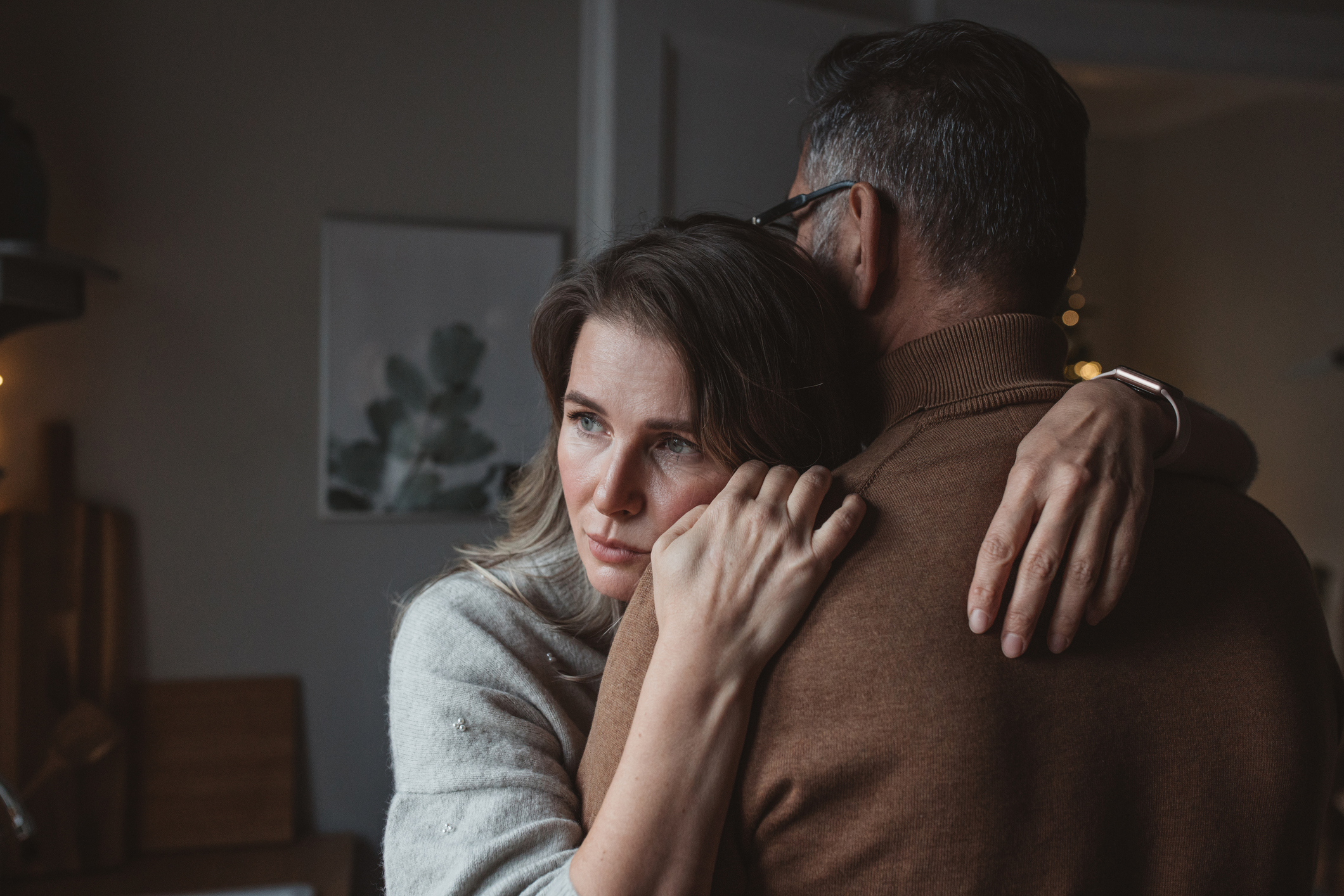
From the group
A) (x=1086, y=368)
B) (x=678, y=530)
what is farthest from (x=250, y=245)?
(x=1086, y=368)

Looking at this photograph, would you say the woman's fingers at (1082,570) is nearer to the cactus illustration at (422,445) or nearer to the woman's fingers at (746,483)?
the woman's fingers at (746,483)

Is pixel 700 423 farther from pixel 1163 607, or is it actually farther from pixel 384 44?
pixel 384 44

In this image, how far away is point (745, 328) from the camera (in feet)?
2.93

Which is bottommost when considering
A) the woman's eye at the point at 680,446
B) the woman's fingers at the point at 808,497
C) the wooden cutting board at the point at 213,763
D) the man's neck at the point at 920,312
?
the wooden cutting board at the point at 213,763

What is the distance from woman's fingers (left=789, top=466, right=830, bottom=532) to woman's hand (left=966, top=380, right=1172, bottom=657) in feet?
0.40

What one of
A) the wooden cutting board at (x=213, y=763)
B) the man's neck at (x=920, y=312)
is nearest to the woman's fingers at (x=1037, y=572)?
the man's neck at (x=920, y=312)

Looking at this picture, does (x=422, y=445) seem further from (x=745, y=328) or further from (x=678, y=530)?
(x=678, y=530)

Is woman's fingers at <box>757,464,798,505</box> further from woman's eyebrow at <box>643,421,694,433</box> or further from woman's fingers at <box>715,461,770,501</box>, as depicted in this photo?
woman's eyebrow at <box>643,421,694,433</box>

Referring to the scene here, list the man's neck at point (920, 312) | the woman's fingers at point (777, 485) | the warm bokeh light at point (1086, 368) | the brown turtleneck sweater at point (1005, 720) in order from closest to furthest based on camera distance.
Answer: the brown turtleneck sweater at point (1005, 720) < the woman's fingers at point (777, 485) < the man's neck at point (920, 312) < the warm bokeh light at point (1086, 368)

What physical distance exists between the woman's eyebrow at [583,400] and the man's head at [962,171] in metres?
0.26

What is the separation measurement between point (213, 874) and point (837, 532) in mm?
2300

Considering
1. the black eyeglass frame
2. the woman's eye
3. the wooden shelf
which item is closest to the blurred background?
the wooden shelf

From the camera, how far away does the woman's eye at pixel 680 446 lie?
0.90 m

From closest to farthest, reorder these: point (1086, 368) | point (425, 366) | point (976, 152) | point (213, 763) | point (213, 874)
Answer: point (976, 152) < point (213, 874) < point (213, 763) < point (425, 366) < point (1086, 368)
